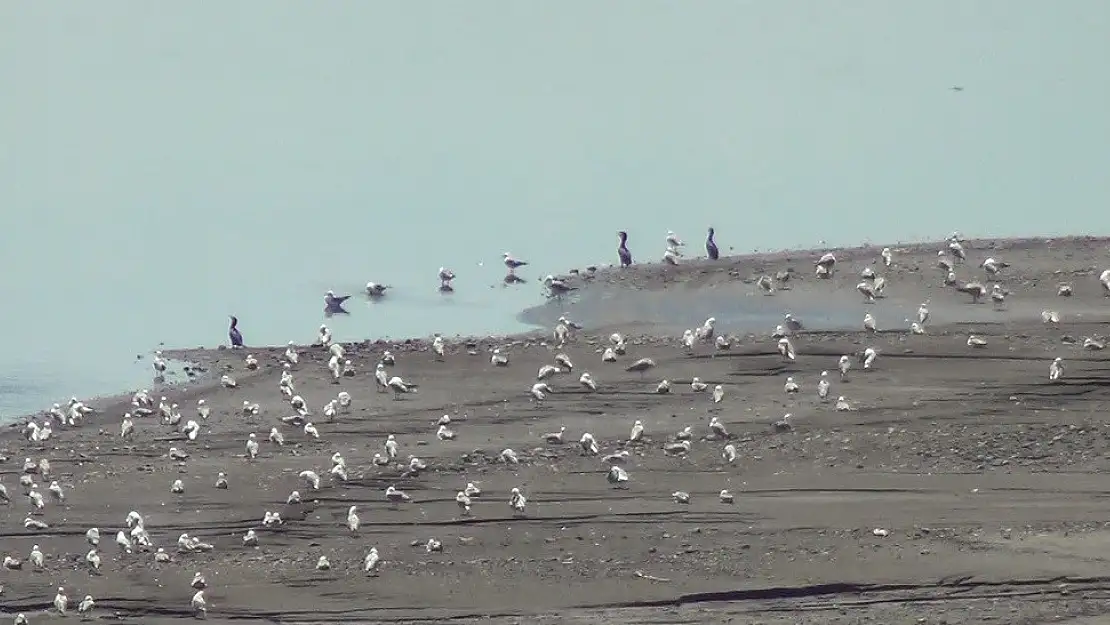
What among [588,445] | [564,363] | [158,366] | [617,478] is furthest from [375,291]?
[617,478]

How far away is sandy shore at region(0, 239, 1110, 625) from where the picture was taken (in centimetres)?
2039

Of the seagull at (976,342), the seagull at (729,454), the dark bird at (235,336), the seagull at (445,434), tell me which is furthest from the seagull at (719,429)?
the dark bird at (235,336)

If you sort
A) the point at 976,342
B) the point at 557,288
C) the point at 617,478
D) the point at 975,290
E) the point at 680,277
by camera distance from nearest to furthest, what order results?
the point at 617,478
the point at 976,342
the point at 975,290
the point at 680,277
the point at 557,288

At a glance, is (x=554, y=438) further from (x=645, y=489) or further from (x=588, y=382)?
(x=588, y=382)

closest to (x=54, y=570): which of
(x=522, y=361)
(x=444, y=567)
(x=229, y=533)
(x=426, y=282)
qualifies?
(x=229, y=533)

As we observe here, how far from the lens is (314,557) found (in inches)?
846

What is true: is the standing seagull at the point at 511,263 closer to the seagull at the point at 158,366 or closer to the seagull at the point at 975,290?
the seagull at the point at 158,366

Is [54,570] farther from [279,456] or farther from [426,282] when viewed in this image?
[426,282]

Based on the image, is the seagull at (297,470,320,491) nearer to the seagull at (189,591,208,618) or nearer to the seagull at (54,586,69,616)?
the seagull at (189,591,208,618)

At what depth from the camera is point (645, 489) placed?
74.7 feet

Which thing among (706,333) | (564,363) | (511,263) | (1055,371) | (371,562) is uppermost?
(511,263)

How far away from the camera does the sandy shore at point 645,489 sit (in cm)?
2039

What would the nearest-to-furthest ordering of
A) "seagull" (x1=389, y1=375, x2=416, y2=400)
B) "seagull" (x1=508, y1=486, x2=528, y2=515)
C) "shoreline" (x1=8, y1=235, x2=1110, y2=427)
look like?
"seagull" (x1=508, y1=486, x2=528, y2=515), "seagull" (x1=389, y1=375, x2=416, y2=400), "shoreline" (x1=8, y1=235, x2=1110, y2=427)

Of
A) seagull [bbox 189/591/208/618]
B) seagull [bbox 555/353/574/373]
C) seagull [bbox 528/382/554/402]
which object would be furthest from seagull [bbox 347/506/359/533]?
seagull [bbox 555/353/574/373]
